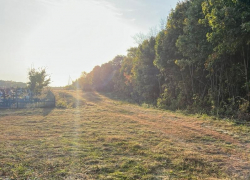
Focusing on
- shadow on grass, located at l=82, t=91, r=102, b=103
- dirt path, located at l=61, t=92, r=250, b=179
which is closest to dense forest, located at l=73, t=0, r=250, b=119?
dirt path, located at l=61, t=92, r=250, b=179

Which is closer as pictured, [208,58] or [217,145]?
[217,145]

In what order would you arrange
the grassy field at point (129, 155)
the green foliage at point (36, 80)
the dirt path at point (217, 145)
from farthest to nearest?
the green foliage at point (36, 80)
the dirt path at point (217, 145)
the grassy field at point (129, 155)

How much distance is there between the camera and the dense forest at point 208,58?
29.2 ft

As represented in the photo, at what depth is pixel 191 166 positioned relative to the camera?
4262mm

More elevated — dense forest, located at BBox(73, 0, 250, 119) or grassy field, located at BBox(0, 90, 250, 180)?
dense forest, located at BBox(73, 0, 250, 119)

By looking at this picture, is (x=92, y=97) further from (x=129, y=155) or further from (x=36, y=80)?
(x=129, y=155)

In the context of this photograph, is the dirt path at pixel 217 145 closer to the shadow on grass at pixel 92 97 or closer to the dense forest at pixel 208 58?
the dense forest at pixel 208 58

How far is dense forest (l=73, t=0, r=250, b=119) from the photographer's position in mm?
8914

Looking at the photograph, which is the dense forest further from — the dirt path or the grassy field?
the grassy field

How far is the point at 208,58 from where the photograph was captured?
36.9ft

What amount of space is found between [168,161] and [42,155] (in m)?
3.06

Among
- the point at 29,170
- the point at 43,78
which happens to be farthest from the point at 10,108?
the point at 29,170

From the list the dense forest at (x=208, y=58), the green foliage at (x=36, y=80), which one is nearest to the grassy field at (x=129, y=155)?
the dense forest at (x=208, y=58)

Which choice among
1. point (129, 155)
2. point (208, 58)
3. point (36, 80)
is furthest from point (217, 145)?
point (36, 80)
